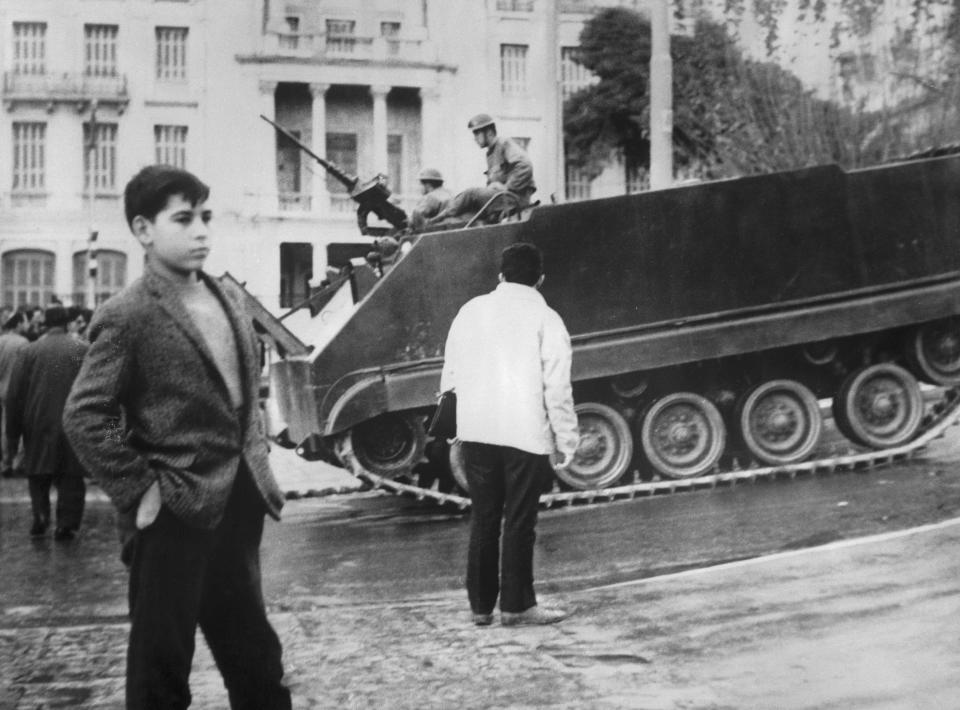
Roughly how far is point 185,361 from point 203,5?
7544 millimetres

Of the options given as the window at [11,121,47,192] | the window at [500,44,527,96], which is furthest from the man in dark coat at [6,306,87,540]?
the window at [500,44,527,96]

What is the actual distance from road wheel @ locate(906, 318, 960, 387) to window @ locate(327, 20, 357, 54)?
Answer: 15.3 ft

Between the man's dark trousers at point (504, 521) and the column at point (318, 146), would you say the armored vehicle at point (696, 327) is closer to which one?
the column at point (318, 146)

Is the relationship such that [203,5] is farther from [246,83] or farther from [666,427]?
[666,427]

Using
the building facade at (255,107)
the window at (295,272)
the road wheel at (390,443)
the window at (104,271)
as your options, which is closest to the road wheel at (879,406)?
the building facade at (255,107)

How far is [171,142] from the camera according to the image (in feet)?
37.0

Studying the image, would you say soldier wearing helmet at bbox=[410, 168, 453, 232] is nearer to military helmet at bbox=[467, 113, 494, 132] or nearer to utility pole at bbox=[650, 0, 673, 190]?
military helmet at bbox=[467, 113, 494, 132]

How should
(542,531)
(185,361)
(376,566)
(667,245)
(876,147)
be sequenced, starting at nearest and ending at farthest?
(185,361), (376,566), (542,531), (667,245), (876,147)

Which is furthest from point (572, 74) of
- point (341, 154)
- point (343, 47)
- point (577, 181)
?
point (341, 154)

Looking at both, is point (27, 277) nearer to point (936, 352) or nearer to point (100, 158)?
point (100, 158)

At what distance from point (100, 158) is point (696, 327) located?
16.2ft

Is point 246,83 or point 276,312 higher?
point 246,83

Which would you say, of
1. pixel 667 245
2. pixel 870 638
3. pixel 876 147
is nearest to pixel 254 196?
pixel 667 245

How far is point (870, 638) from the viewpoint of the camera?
5.06 m
